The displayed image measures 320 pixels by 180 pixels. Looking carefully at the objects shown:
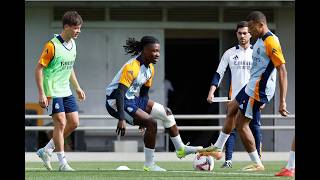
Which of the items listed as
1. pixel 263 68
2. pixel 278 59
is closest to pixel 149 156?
pixel 263 68

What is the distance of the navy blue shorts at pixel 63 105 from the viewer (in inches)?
474

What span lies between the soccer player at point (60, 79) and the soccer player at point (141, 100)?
1.80 ft

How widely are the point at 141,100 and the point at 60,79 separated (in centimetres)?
105

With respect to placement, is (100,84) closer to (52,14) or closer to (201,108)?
(52,14)

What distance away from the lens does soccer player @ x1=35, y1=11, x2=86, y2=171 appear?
39.3ft

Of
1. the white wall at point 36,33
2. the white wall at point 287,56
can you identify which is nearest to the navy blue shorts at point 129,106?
the white wall at point 36,33

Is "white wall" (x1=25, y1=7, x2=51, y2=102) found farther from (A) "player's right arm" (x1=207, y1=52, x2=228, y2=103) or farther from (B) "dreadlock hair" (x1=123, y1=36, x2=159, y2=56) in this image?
(B) "dreadlock hair" (x1=123, y1=36, x2=159, y2=56)

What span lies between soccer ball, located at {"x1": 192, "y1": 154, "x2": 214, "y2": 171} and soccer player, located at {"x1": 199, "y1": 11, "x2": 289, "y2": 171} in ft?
0.30

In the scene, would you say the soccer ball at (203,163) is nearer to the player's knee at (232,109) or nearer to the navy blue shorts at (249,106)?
the player's knee at (232,109)

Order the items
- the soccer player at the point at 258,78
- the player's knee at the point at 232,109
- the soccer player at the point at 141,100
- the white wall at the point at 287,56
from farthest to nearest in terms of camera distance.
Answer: the white wall at the point at 287,56, the player's knee at the point at 232,109, the soccer player at the point at 141,100, the soccer player at the point at 258,78

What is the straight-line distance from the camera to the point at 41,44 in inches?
890

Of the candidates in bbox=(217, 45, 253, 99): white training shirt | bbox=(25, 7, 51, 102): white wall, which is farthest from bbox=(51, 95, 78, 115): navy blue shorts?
bbox=(25, 7, 51, 102): white wall
